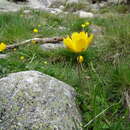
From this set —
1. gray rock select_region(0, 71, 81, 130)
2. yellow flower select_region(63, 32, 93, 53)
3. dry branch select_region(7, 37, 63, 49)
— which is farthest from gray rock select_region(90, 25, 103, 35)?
yellow flower select_region(63, 32, 93, 53)

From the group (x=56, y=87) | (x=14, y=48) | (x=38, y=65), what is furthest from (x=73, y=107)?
(x=14, y=48)

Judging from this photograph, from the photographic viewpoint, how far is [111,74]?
2.85 m

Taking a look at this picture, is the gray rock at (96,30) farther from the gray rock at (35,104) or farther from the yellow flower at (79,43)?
the yellow flower at (79,43)

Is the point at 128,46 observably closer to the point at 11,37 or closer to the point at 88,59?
the point at 88,59

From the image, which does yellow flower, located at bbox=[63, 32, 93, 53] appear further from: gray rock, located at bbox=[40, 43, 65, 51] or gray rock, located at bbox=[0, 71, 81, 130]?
gray rock, located at bbox=[40, 43, 65, 51]

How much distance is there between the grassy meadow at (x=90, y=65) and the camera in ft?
7.46

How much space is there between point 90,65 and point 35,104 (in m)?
1.61

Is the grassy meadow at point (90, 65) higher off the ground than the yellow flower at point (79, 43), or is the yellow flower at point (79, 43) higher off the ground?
the yellow flower at point (79, 43)

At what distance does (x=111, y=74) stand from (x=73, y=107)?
75 centimetres

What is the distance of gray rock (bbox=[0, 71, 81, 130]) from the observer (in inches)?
78.5

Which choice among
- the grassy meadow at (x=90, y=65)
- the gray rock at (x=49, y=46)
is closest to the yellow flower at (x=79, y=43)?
the grassy meadow at (x=90, y=65)

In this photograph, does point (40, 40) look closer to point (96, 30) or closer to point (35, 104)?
point (96, 30)

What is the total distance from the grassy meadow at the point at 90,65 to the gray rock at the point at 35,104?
0.53 ft

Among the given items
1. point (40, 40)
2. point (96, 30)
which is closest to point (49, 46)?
point (40, 40)
